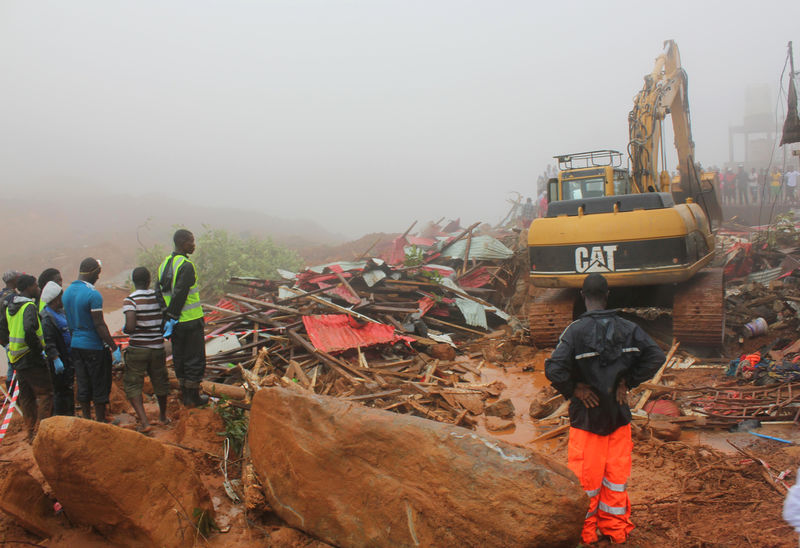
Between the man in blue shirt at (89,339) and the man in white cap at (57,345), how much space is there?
0.28 m

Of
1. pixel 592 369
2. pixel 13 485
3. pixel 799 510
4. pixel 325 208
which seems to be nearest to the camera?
pixel 799 510

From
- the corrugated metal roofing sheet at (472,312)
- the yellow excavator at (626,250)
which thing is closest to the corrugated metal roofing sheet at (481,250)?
the corrugated metal roofing sheet at (472,312)

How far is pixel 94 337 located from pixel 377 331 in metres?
4.08

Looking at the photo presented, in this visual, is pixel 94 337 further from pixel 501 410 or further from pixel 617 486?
pixel 617 486

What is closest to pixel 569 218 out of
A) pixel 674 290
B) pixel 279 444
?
pixel 674 290

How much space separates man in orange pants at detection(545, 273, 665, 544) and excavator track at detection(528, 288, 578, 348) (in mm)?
4774

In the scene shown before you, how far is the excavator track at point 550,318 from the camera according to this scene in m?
8.21

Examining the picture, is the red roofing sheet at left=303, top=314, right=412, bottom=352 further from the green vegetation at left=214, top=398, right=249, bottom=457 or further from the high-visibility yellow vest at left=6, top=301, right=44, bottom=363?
the high-visibility yellow vest at left=6, top=301, right=44, bottom=363

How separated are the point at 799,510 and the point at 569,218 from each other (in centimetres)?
625

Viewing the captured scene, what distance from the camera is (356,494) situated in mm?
3438

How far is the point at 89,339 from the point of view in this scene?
16.6 ft

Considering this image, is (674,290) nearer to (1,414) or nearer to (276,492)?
(276,492)

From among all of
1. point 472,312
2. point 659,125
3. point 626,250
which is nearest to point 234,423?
point 626,250

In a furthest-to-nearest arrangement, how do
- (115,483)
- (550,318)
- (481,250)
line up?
(481,250)
(550,318)
(115,483)
